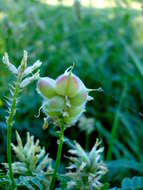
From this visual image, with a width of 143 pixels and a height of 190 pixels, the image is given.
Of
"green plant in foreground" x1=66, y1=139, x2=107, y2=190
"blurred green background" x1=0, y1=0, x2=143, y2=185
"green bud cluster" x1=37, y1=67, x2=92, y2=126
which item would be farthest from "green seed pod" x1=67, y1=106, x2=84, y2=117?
"blurred green background" x1=0, y1=0, x2=143, y2=185

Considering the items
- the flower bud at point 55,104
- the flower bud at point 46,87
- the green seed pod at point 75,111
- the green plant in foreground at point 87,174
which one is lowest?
the green plant in foreground at point 87,174

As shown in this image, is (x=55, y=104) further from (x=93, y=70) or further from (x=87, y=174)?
(x=93, y=70)

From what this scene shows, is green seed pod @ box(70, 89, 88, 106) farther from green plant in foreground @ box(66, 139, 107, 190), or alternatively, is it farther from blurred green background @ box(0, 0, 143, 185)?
blurred green background @ box(0, 0, 143, 185)

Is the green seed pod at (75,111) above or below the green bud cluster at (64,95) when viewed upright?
below

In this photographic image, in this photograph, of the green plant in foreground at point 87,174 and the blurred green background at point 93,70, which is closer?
the green plant in foreground at point 87,174

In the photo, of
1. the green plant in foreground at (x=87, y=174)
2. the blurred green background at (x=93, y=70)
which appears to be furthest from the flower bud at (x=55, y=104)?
the blurred green background at (x=93, y=70)

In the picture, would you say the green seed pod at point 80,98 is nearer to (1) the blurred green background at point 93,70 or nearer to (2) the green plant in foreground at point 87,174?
(2) the green plant in foreground at point 87,174

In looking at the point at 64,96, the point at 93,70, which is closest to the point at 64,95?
the point at 64,96

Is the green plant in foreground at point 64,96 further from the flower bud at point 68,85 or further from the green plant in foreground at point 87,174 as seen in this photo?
the green plant in foreground at point 87,174

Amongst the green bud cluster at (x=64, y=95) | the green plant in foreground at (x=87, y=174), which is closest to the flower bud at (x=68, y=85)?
the green bud cluster at (x=64, y=95)

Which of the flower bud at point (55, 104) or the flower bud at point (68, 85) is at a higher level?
the flower bud at point (68, 85)
